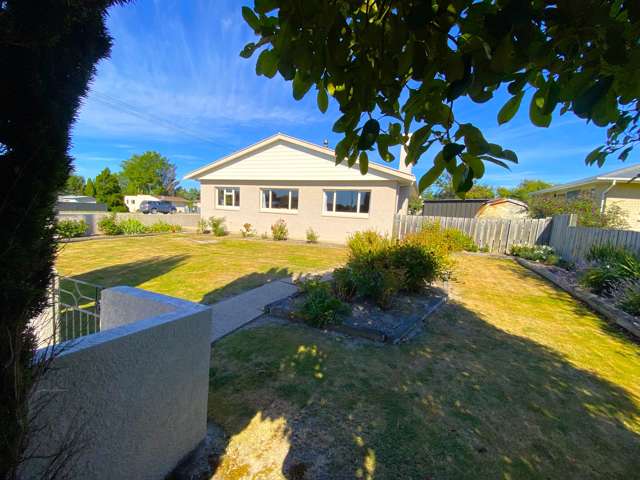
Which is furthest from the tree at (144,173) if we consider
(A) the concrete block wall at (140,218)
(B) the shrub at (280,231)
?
(B) the shrub at (280,231)

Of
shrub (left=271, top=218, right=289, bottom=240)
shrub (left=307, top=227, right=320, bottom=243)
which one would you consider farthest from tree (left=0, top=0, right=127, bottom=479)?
shrub (left=271, top=218, right=289, bottom=240)

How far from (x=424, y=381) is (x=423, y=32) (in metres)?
3.11

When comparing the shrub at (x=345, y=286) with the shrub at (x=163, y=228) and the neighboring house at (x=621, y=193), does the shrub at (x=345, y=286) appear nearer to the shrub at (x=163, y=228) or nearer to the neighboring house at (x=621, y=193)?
the shrub at (x=163, y=228)

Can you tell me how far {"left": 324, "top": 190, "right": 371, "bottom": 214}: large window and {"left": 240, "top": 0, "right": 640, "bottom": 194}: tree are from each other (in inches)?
465

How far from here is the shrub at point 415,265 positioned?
225 inches

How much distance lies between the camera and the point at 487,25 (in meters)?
0.86

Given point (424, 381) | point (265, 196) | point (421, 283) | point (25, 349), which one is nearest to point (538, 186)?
point (265, 196)

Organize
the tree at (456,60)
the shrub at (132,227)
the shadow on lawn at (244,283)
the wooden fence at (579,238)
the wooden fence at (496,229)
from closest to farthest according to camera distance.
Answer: the tree at (456,60), the shadow on lawn at (244,283), the wooden fence at (579,238), the wooden fence at (496,229), the shrub at (132,227)

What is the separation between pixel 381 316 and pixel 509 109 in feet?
12.4

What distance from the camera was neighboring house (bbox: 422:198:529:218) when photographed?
16.3 meters

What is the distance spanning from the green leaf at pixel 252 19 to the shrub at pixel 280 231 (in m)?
12.9

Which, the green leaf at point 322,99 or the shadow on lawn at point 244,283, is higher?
the green leaf at point 322,99

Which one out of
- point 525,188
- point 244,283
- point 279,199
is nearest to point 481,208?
point 279,199

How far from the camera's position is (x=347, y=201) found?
13.4 meters
